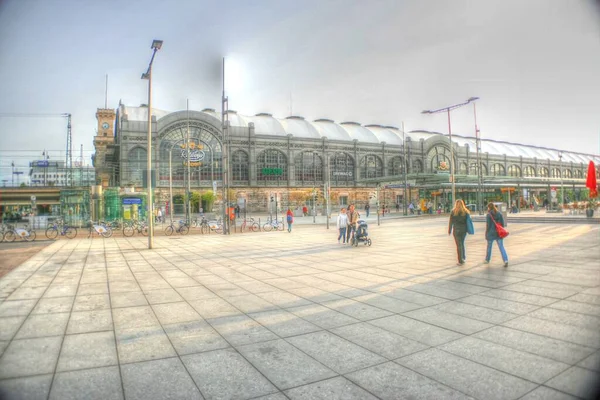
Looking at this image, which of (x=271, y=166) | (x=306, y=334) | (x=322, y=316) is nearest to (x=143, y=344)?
(x=306, y=334)

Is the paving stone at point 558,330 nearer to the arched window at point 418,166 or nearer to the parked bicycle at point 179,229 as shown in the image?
the parked bicycle at point 179,229

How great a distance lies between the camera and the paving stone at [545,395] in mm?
3117

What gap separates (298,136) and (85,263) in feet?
205

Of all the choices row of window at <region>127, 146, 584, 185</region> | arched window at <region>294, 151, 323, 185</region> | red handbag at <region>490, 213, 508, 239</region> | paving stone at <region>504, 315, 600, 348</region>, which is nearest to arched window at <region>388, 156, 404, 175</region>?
row of window at <region>127, 146, 584, 185</region>

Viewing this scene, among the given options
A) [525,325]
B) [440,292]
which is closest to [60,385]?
[525,325]

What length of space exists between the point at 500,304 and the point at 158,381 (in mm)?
5300

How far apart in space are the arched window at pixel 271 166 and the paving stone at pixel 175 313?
59.3 meters

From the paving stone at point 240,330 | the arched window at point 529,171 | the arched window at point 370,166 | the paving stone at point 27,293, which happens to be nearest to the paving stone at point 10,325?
the paving stone at point 27,293

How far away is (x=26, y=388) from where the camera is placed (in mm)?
3348

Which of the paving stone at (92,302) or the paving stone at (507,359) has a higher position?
the paving stone at (92,302)

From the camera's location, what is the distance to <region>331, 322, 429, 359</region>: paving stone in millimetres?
4211

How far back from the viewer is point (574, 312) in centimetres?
545

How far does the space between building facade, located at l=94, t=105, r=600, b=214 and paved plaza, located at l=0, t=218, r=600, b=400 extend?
39431 millimetres

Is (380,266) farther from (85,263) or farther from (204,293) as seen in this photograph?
(85,263)
